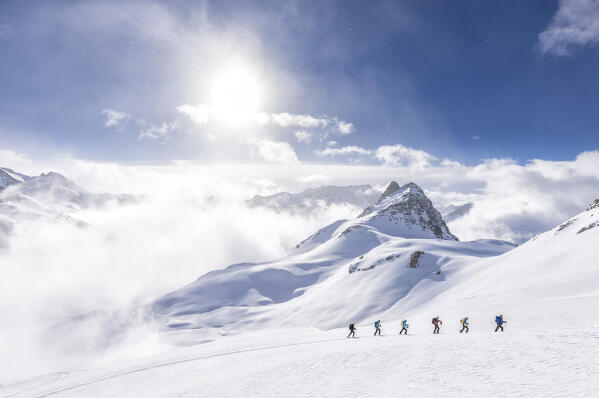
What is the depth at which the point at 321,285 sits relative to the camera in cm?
13625

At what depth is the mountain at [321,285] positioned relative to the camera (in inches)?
3777

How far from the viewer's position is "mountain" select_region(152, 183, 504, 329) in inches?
3777

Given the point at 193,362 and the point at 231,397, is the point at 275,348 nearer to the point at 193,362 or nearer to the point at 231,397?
the point at 193,362

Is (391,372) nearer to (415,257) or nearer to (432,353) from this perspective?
(432,353)

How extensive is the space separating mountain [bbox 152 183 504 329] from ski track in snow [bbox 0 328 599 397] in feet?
214

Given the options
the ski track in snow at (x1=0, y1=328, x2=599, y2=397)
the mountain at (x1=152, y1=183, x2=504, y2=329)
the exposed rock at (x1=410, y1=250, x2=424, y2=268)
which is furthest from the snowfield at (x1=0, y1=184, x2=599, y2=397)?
the exposed rock at (x1=410, y1=250, x2=424, y2=268)

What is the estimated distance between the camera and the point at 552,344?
61.5 ft

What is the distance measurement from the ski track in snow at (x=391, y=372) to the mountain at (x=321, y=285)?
65.2m

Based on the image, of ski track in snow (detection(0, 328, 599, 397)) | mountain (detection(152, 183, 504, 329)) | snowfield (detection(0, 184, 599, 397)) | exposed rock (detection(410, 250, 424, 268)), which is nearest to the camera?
ski track in snow (detection(0, 328, 599, 397))

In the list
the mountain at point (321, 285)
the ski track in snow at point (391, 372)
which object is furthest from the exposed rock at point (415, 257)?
the ski track in snow at point (391, 372)

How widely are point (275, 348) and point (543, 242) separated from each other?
79376 millimetres

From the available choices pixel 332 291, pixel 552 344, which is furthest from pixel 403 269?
pixel 552 344

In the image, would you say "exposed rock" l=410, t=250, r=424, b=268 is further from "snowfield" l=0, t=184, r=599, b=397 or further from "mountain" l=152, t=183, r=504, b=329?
"snowfield" l=0, t=184, r=599, b=397

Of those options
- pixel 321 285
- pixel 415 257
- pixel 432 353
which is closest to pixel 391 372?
pixel 432 353
